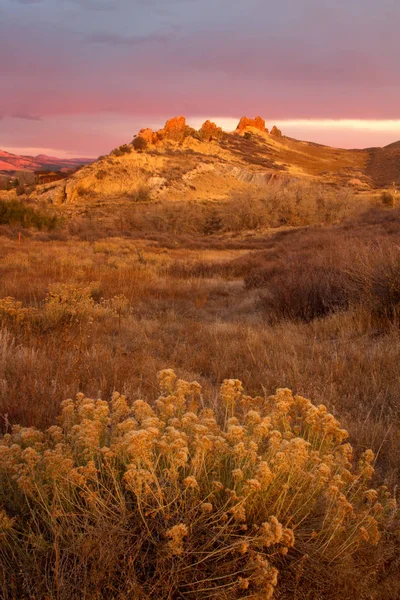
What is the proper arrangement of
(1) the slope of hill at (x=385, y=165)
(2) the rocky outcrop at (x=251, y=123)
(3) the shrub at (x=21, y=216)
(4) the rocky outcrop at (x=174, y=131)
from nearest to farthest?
(3) the shrub at (x=21, y=216) → (4) the rocky outcrop at (x=174, y=131) → (1) the slope of hill at (x=385, y=165) → (2) the rocky outcrop at (x=251, y=123)

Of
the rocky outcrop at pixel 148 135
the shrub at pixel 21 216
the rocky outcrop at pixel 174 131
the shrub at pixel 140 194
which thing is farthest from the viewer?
the rocky outcrop at pixel 174 131

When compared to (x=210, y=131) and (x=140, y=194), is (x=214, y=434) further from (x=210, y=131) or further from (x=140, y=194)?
(x=210, y=131)

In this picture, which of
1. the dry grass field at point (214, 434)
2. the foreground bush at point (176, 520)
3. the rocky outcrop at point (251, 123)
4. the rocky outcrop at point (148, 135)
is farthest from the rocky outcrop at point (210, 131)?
the foreground bush at point (176, 520)

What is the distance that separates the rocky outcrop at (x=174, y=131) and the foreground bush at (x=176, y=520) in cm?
6838

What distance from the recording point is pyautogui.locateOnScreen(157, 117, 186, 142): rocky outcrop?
66812 millimetres

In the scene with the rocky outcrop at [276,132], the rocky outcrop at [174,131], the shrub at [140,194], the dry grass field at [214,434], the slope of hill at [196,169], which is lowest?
the dry grass field at [214,434]

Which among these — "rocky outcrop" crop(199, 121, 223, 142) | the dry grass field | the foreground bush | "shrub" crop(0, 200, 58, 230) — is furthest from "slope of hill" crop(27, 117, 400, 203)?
the foreground bush

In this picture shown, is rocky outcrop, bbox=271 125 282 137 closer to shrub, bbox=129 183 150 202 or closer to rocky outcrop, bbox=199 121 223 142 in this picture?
rocky outcrop, bbox=199 121 223 142

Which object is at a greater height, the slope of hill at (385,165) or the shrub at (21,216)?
the slope of hill at (385,165)

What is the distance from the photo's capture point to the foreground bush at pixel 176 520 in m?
1.66

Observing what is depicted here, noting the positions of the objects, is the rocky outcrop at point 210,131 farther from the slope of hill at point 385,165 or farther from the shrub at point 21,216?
the shrub at point 21,216

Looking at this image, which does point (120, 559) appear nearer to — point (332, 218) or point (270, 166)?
point (332, 218)

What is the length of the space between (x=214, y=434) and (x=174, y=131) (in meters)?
70.2

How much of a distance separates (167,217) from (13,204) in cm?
1929
